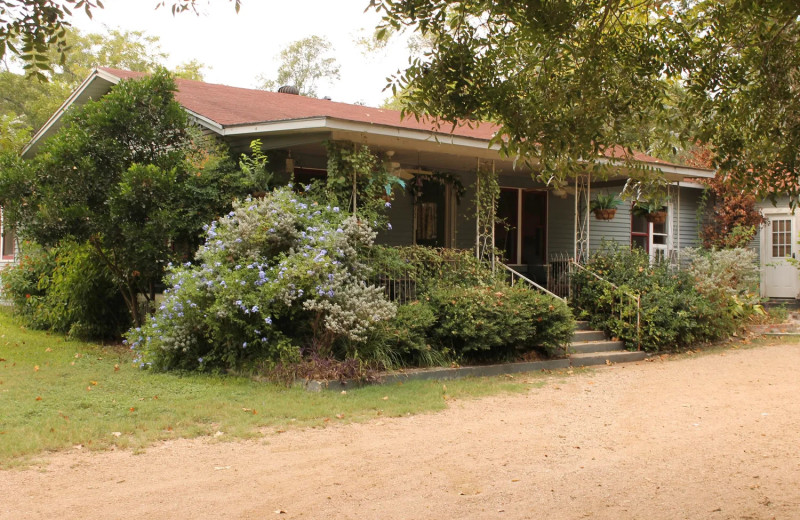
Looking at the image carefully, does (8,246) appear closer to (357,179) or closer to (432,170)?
(432,170)

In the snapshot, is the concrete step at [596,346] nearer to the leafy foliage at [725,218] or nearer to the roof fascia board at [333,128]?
the roof fascia board at [333,128]

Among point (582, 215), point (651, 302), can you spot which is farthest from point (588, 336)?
point (582, 215)

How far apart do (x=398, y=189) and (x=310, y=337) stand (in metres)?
5.73

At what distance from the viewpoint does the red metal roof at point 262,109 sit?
41.7 feet

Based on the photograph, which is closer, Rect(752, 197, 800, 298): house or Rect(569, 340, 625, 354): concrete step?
Rect(569, 340, 625, 354): concrete step

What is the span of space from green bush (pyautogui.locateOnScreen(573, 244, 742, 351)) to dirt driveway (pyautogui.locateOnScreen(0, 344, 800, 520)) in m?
4.25

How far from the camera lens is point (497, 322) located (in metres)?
10.3

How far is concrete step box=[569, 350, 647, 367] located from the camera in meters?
11.4

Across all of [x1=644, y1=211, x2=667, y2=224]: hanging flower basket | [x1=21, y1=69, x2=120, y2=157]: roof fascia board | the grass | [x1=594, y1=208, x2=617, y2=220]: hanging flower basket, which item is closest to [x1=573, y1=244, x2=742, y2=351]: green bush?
[x1=594, y1=208, x2=617, y2=220]: hanging flower basket

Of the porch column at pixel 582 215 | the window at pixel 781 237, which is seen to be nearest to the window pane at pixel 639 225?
the porch column at pixel 582 215

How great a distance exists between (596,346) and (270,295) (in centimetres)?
599

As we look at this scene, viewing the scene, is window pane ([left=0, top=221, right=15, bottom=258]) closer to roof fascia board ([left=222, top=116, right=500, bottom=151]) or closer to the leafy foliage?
roof fascia board ([left=222, top=116, right=500, bottom=151])

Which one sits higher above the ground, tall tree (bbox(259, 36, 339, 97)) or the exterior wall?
tall tree (bbox(259, 36, 339, 97))

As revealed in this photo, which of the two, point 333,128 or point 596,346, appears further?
point 596,346
